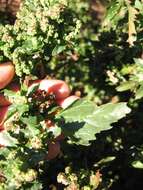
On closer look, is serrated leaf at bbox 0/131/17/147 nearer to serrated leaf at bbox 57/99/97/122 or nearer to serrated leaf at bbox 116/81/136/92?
serrated leaf at bbox 57/99/97/122

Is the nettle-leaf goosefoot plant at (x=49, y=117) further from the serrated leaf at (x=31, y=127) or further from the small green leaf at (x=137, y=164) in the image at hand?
the small green leaf at (x=137, y=164)

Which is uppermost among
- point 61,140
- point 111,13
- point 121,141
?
point 111,13

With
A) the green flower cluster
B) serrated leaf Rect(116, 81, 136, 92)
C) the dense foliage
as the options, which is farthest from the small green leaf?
the green flower cluster

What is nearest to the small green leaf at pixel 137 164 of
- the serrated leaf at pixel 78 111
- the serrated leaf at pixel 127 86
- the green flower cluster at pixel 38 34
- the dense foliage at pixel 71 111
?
the dense foliage at pixel 71 111

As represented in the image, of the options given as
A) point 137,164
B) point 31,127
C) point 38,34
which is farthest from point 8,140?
point 137,164

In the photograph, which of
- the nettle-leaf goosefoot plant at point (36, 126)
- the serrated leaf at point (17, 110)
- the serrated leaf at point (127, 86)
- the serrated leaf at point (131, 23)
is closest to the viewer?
the nettle-leaf goosefoot plant at point (36, 126)

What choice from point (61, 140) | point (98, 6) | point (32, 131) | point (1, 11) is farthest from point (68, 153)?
point (98, 6)

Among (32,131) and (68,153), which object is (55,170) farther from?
(32,131)
